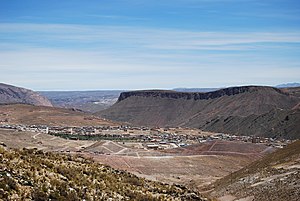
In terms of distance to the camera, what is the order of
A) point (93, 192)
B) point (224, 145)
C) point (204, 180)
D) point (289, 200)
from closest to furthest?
point (93, 192), point (289, 200), point (204, 180), point (224, 145)

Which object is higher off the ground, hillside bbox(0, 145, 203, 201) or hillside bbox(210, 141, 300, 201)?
hillside bbox(0, 145, 203, 201)

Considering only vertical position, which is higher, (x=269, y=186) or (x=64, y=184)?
(x=64, y=184)

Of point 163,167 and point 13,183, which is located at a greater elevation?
point 13,183

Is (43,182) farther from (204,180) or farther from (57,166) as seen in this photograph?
(204,180)

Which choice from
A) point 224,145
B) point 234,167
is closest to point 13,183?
point 234,167

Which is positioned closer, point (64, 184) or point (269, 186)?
point (64, 184)

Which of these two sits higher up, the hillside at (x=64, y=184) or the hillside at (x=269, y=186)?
the hillside at (x=64, y=184)

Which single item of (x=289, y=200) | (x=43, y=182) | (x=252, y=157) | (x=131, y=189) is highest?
(x=43, y=182)

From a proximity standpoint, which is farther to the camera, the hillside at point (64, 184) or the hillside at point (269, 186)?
the hillside at point (269, 186)
